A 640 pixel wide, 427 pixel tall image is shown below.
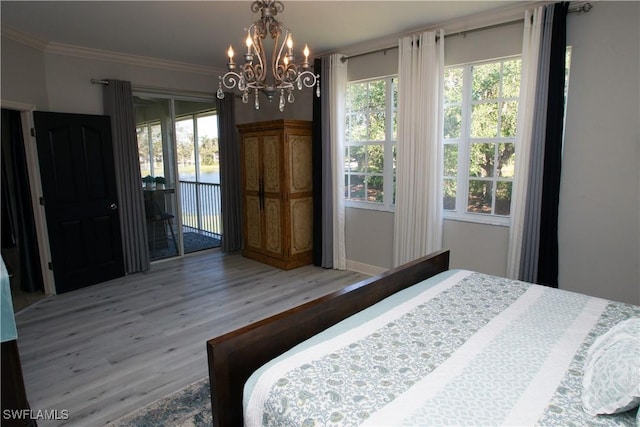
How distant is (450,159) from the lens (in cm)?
375

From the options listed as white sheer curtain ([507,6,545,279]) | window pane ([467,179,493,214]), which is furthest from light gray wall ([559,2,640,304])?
window pane ([467,179,493,214])

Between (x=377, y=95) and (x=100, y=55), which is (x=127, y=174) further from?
(x=377, y=95)

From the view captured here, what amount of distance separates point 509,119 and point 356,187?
A: 1881 mm

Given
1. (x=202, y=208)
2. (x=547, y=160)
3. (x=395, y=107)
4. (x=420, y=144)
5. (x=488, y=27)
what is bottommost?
(x=202, y=208)

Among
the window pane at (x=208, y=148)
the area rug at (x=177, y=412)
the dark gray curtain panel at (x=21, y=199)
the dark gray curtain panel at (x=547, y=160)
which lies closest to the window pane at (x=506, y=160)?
the dark gray curtain panel at (x=547, y=160)

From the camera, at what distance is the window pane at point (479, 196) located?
3.55 m

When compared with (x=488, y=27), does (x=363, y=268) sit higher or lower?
lower

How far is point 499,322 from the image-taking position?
177 centimetres

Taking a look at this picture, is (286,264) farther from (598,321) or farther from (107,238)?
(598,321)

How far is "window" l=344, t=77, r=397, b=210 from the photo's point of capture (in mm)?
4188

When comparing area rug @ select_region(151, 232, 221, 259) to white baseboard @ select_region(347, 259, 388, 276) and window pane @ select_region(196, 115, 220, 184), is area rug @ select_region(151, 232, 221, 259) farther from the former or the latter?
white baseboard @ select_region(347, 259, 388, 276)

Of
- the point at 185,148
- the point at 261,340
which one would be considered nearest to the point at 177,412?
the point at 261,340

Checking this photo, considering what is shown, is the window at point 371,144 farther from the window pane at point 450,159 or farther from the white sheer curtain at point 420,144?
the window pane at point 450,159

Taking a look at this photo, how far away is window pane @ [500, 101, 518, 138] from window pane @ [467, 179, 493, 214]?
1.57 ft
